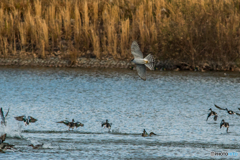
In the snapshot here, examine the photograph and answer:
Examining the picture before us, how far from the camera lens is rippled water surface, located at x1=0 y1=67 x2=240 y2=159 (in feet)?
35.1

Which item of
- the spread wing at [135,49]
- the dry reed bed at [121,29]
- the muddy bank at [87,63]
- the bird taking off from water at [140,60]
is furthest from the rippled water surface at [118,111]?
the spread wing at [135,49]

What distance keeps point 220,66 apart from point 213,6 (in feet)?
10.4

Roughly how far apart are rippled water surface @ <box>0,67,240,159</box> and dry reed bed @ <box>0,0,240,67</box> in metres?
1.43

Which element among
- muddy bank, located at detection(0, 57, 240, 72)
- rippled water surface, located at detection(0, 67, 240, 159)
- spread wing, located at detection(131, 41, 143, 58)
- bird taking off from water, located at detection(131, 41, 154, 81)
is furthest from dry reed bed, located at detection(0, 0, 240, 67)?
spread wing, located at detection(131, 41, 143, 58)

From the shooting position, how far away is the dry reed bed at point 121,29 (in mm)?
24547

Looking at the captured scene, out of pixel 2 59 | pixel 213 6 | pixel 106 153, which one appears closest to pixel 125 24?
pixel 213 6

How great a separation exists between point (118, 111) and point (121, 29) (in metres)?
12.8

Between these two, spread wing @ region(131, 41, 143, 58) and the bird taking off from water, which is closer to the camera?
the bird taking off from water

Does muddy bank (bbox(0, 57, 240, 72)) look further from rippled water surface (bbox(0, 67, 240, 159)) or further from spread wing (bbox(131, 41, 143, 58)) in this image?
spread wing (bbox(131, 41, 143, 58))

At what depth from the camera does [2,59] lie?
2639 centimetres

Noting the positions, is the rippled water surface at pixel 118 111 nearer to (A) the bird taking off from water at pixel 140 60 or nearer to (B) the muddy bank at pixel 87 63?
(B) the muddy bank at pixel 87 63

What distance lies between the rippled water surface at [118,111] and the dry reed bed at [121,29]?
143 centimetres

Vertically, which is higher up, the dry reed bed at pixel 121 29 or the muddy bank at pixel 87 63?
the dry reed bed at pixel 121 29

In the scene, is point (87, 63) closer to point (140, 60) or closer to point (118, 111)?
point (118, 111)
